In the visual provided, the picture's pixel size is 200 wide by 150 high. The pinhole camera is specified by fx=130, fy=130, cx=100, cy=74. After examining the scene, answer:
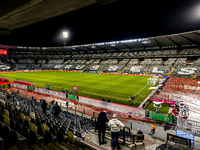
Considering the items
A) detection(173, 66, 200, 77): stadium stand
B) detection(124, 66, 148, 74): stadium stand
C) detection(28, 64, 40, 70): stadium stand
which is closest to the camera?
detection(173, 66, 200, 77): stadium stand

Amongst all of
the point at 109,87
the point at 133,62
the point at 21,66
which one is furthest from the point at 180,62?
the point at 21,66

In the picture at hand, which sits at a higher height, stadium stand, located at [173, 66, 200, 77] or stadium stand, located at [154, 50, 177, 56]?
stadium stand, located at [154, 50, 177, 56]

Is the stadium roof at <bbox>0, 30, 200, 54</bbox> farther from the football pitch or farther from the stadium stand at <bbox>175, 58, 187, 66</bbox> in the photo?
the football pitch

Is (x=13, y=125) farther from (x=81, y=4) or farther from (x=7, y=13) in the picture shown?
(x=81, y=4)

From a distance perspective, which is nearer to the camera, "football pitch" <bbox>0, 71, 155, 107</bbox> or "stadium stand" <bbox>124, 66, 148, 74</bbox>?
"football pitch" <bbox>0, 71, 155, 107</bbox>

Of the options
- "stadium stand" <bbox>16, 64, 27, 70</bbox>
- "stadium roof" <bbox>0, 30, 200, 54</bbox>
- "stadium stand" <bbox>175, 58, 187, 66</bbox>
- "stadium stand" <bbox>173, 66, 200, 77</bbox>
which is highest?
"stadium roof" <bbox>0, 30, 200, 54</bbox>

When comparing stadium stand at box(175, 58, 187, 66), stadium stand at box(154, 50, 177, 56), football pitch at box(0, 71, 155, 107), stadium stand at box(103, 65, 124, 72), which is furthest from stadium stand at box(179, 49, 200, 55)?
football pitch at box(0, 71, 155, 107)

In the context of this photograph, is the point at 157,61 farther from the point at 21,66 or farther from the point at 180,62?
the point at 21,66

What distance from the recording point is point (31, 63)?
93.3 meters

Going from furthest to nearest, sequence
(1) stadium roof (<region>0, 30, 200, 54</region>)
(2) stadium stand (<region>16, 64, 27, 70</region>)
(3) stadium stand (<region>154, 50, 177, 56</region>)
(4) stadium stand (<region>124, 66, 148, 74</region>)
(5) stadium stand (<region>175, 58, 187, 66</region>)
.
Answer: (2) stadium stand (<region>16, 64, 27, 70</region>) < (3) stadium stand (<region>154, 50, 177, 56</region>) < (4) stadium stand (<region>124, 66, 148, 74</region>) < (5) stadium stand (<region>175, 58, 187, 66</region>) < (1) stadium roof (<region>0, 30, 200, 54</region>)

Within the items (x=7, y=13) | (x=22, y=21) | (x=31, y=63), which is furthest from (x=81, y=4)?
(x=31, y=63)

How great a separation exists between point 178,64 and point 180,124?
50.9 meters

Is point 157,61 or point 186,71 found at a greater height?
point 157,61

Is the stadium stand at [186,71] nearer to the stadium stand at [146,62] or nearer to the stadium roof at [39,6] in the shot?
the stadium stand at [146,62]
